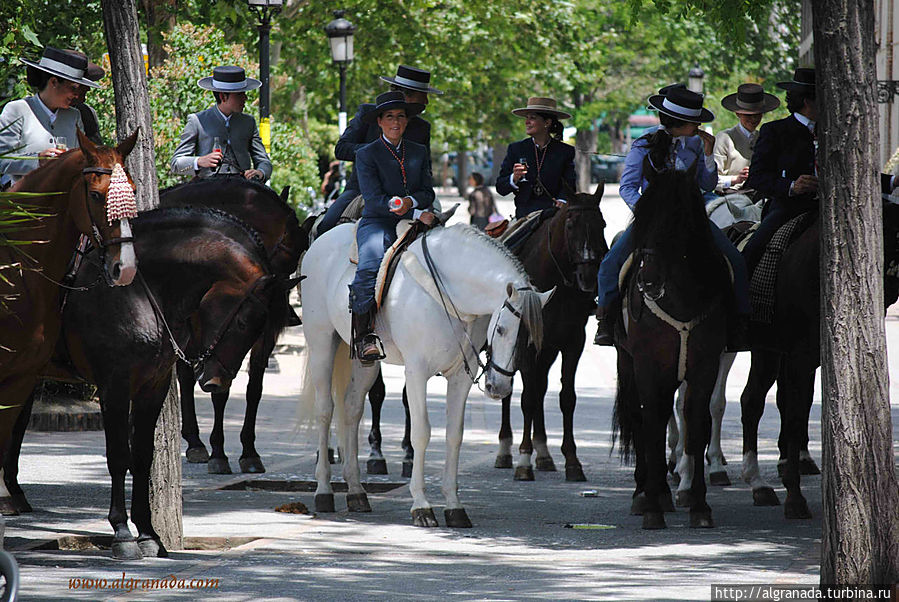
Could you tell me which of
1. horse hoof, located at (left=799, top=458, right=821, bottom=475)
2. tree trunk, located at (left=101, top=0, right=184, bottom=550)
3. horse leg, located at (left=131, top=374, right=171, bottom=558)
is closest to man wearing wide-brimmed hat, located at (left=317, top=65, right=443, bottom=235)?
tree trunk, located at (left=101, top=0, right=184, bottom=550)

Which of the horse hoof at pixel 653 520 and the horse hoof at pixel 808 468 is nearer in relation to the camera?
the horse hoof at pixel 653 520

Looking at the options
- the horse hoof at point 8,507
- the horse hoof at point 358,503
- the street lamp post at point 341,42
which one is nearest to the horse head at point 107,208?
the horse hoof at point 8,507

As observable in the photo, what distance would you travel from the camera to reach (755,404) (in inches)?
476

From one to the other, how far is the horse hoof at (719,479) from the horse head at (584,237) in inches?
75.2

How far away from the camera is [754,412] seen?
12.1 meters

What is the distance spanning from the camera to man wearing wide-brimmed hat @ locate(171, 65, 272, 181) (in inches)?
514

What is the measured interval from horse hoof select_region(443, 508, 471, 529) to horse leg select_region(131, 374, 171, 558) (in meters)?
2.22

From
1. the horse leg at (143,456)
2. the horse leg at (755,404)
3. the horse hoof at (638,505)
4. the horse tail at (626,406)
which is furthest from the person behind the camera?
the horse leg at (755,404)

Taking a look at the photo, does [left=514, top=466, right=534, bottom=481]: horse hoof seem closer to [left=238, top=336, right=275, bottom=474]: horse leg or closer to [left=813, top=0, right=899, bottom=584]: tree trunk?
[left=238, top=336, right=275, bottom=474]: horse leg

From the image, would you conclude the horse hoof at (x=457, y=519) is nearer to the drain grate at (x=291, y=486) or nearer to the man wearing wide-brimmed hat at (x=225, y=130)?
the drain grate at (x=291, y=486)

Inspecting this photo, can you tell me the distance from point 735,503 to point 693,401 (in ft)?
4.82

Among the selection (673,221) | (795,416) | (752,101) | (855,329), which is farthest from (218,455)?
(855,329)

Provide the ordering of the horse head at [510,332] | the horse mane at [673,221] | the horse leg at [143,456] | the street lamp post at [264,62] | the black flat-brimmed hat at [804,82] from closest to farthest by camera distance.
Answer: the horse leg at [143,456] → the horse head at [510,332] → the horse mane at [673,221] → the black flat-brimmed hat at [804,82] → the street lamp post at [264,62]

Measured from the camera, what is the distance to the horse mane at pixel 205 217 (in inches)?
376
